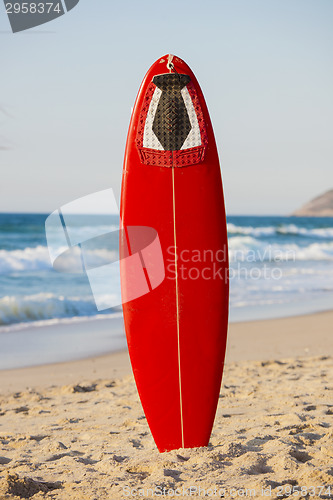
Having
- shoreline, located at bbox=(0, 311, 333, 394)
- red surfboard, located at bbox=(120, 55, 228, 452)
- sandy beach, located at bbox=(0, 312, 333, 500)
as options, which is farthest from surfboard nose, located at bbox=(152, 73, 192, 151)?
shoreline, located at bbox=(0, 311, 333, 394)

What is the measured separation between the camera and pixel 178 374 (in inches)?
124

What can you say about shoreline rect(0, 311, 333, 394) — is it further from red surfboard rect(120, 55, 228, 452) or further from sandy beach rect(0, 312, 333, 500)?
red surfboard rect(120, 55, 228, 452)

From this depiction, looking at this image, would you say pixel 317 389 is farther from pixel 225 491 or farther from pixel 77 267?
pixel 77 267

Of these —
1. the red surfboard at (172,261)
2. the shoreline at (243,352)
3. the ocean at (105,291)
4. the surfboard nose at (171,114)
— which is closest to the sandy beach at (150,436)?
the shoreline at (243,352)

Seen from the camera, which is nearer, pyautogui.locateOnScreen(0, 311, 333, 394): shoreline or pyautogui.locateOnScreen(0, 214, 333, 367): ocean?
pyautogui.locateOnScreen(0, 311, 333, 394): shoreline

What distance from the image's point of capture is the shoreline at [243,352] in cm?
520

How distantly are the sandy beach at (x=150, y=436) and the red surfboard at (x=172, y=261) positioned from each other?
33 centimetres

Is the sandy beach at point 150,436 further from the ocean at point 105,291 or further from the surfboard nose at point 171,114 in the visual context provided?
the ocean at point 105,291

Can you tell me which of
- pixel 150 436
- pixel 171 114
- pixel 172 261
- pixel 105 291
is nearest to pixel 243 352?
pixel 150 436

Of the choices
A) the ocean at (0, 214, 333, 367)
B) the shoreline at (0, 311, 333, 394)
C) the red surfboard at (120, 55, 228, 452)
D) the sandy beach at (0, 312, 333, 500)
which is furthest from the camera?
the ocean at (0, 214, 333, 367)

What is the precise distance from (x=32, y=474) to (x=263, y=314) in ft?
19.2

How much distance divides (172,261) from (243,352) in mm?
3253

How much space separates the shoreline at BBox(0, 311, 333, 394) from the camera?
520 cm

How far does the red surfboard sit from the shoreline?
215 cm
